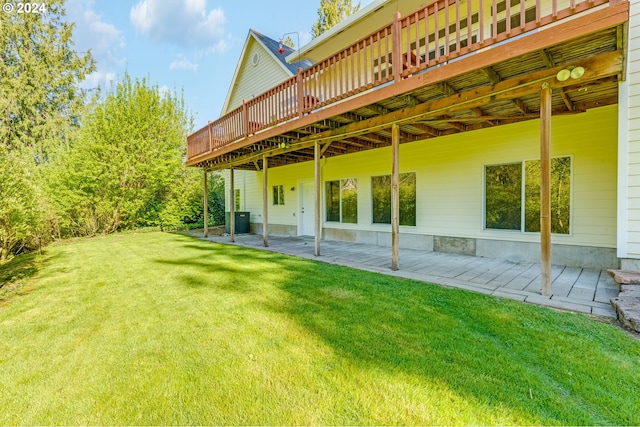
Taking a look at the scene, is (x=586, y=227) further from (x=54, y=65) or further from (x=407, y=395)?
(x=54, y=65)

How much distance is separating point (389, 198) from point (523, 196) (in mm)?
3149

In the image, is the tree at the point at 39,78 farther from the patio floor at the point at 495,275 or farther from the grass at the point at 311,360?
the patio floor at the point at 495,275

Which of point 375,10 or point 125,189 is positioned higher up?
point 375,10

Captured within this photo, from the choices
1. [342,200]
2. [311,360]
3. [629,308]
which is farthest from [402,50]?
[311,360]

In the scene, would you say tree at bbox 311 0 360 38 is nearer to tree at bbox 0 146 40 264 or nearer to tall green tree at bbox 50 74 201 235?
tall green tree at bbox 50 74 201 235

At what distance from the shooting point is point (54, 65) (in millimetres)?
17344

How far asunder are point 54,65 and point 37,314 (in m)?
20.6

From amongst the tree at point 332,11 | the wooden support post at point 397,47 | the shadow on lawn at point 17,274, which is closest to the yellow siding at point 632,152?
the wooden support post at point 397,47

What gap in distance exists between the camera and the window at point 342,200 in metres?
9.20

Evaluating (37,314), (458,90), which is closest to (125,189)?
(37,314)

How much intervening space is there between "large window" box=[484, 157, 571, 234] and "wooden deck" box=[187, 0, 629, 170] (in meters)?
1.01

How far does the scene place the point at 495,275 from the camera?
16.2 feet

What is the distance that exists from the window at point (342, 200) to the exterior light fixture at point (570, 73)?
5.86 m

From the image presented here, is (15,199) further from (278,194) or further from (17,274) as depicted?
(278,194)
